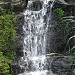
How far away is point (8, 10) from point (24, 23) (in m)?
0.70

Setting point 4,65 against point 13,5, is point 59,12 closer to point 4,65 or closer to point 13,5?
point 13,5

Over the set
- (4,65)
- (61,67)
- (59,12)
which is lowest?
(61,67)

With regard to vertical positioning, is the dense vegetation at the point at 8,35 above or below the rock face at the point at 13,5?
below

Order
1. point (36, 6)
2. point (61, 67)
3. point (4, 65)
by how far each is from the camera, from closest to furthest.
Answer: point (4, 65) < point (61, 67) < point (36, 6)

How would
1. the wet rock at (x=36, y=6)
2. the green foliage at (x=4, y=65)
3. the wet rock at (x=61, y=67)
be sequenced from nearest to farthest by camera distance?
1. the green foliage at (x=4, y=65)
2. the wet rock at (x=61, y=67)
3. the wet rock at (x=36, y=6)

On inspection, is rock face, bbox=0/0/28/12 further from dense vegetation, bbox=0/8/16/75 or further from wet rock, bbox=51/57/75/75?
wet rock, bbox=51/57/75/75

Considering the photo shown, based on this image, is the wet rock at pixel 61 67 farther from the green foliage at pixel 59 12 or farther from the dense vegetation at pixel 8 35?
the green foliage at pixel 59 12

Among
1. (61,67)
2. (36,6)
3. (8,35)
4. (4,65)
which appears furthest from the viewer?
(36,6)

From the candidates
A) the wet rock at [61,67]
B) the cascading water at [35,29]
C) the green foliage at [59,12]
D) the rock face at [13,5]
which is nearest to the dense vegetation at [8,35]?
the rock face at [13,5]

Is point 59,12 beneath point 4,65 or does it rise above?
above

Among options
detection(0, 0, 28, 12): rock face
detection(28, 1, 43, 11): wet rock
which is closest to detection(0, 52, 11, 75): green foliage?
detection(0, 0, 28, 12): rock face

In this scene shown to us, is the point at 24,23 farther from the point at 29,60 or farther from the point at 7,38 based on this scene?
the point at 29,60

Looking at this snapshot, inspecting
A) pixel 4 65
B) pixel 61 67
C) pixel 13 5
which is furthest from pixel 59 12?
pixel 4 65

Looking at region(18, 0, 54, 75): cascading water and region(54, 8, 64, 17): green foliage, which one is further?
region(18, 0, 54, 75): cascading water
